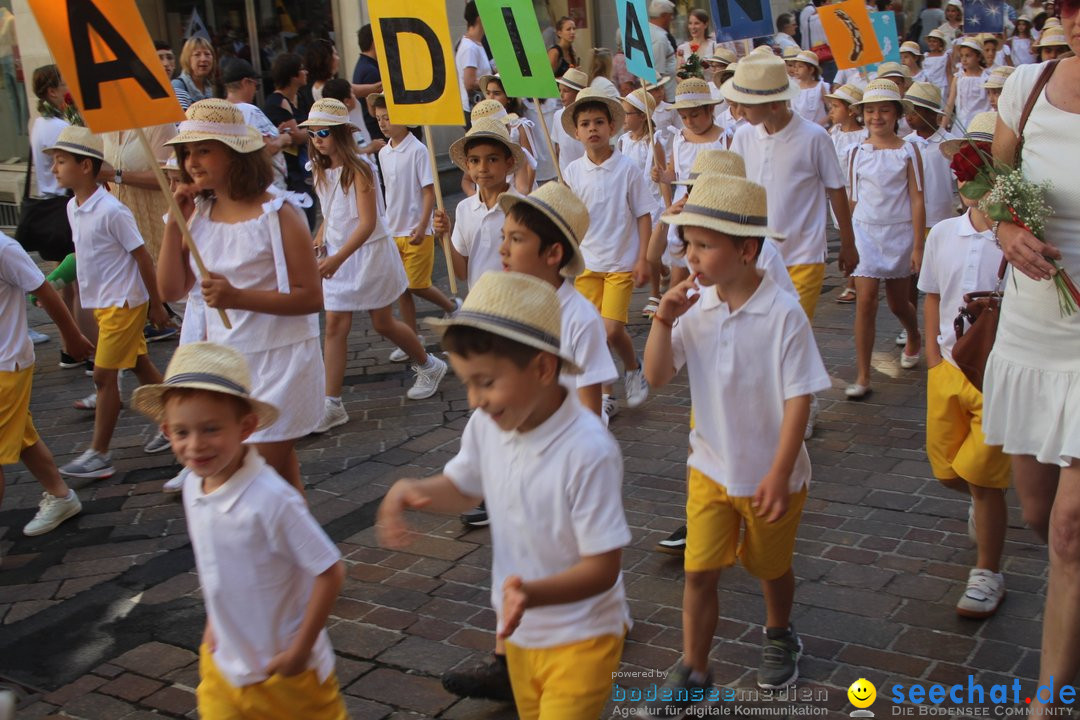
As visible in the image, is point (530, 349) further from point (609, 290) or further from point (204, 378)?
point (609, 290)

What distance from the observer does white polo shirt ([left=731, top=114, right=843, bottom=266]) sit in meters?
7.17

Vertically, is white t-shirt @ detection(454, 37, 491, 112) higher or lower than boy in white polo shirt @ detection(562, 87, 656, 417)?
higher

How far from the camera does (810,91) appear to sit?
13.7 metres

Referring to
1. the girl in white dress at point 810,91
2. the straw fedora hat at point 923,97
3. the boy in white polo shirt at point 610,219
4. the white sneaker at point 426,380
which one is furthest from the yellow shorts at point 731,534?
the girl in white dress at point 810,91

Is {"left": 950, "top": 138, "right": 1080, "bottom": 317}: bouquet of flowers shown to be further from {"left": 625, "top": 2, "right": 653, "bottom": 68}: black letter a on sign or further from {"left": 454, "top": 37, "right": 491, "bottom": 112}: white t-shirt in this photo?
{"left": 454, "top": 37, "right": 491, "bottom": 112}: white t-shirt

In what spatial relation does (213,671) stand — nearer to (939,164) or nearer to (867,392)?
(867,392)

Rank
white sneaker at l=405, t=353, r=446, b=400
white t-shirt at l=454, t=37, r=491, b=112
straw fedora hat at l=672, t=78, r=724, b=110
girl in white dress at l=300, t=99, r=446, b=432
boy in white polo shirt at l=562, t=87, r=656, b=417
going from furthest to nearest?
white t-shirt at l=454, t=37, r=491, b=112 < straw fedora hat at l=672, t=78, r=724, b=110 < white sneaker at l=405, t=353, r=446, b=400 < girl in white dress at l=300, t=99, r=446, b=432 < boy in white polo shirt at l=562, t=87, r=656, b=417

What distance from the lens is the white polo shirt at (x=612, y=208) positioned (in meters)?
7.59

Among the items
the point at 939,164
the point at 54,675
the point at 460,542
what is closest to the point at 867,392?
the point at 939,164

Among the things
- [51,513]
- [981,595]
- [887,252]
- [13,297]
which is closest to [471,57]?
[887,252]

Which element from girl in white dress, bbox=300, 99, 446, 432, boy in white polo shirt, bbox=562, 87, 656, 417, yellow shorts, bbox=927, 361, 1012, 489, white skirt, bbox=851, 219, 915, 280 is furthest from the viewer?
white skirt, bbox=851, 219, 915, 280

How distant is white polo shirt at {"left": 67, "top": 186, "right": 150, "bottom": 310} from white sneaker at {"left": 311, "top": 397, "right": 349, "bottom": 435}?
132 cm

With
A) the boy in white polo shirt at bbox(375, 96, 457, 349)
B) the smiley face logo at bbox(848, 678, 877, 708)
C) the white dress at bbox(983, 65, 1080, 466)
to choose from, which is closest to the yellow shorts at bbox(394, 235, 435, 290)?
the boy in white polo shirt at bbox(375, 96, 457, 349)

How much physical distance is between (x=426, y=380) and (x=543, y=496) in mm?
5488
